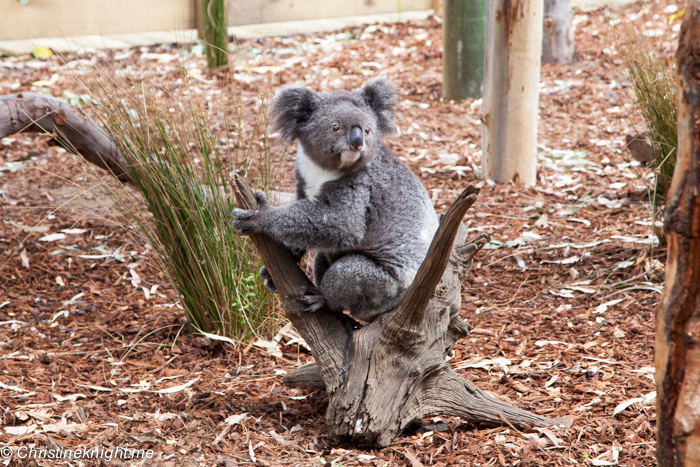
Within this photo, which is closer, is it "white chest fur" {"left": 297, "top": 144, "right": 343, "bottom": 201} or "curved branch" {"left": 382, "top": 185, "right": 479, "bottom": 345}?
"curved branch" {"left": 382, "top": 185, "right": 479, "bottom": 345}

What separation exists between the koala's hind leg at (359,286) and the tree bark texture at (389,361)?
96 mm

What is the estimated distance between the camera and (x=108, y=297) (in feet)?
14.4

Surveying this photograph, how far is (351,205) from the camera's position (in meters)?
3.03

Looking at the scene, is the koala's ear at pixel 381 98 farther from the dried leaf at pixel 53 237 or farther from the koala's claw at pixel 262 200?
the dried leaf at pixel 53 237

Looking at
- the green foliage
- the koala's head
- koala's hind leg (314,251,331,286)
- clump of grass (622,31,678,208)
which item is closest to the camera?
the koala's head

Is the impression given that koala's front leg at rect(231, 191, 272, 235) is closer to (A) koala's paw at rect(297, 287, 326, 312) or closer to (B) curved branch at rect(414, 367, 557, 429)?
(A) koala's paw at rect(297, 287, 326, 312)

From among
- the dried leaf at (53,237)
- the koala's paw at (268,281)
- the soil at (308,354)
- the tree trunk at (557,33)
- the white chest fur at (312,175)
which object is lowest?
the soil at (308,354)

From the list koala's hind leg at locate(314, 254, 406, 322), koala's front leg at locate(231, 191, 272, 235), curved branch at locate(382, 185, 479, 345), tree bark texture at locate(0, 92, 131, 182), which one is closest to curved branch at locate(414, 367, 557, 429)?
curved branch at locate(382, 185, 479, 345)

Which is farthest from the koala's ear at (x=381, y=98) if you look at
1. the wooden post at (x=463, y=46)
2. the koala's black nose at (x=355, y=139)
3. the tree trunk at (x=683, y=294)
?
the wooden post at (x=463, y=46)

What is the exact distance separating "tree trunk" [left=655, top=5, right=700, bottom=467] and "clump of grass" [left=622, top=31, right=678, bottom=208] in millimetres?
2604

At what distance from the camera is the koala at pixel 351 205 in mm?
2949

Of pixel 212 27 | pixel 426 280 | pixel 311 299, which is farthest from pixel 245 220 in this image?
pixel 212 27

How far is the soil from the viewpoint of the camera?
2809 mm

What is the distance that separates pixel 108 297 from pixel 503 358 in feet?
8.25
